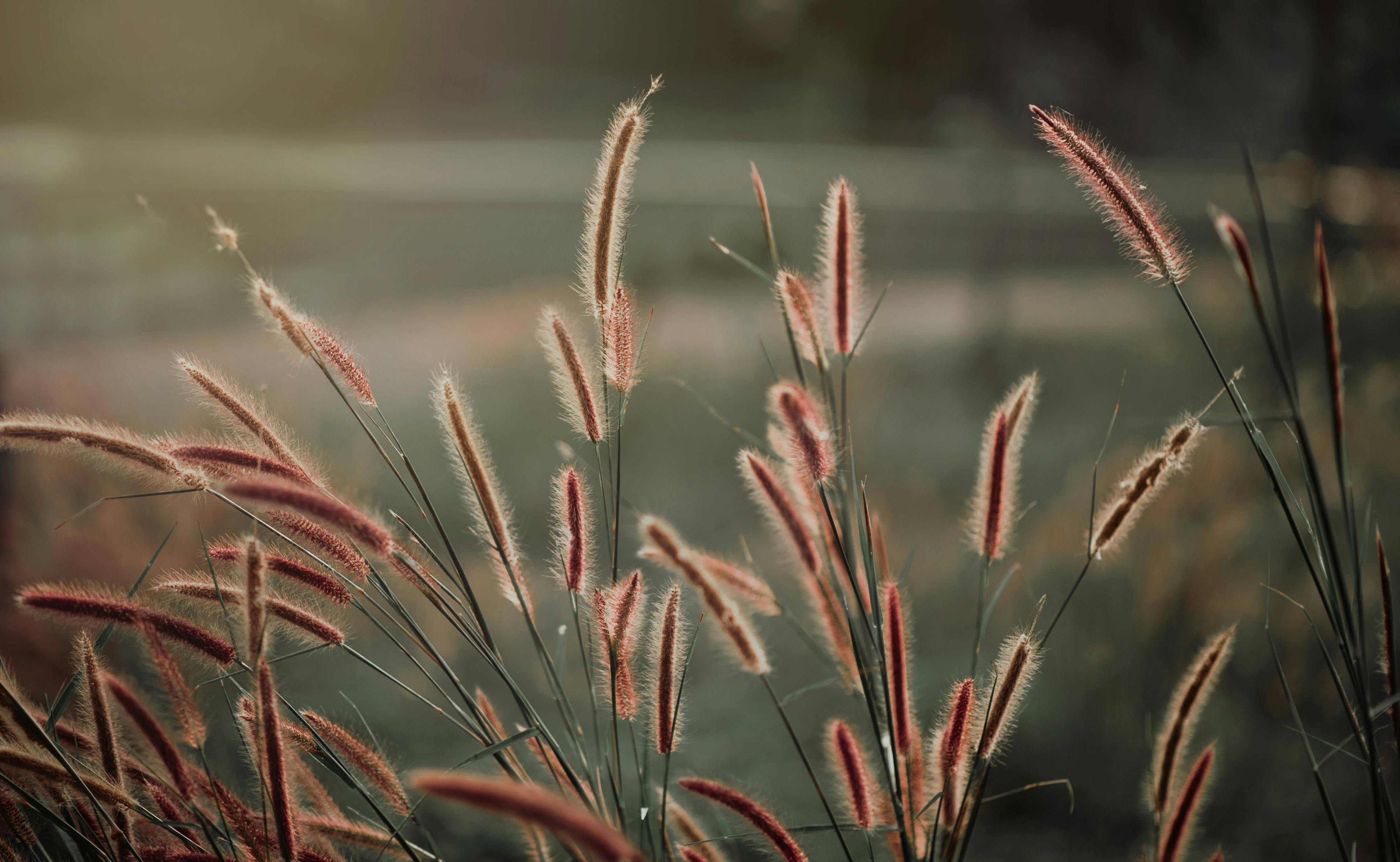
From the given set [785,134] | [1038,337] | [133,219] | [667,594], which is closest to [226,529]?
[133,219]

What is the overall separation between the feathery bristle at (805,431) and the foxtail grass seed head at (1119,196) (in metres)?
0.20

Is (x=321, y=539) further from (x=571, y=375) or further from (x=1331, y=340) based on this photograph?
(x=1331, y=340)

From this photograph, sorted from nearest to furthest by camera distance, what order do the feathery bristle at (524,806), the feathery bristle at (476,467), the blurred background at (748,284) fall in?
the feathery bristle at (524,806) → the feathery bristle at (476,467) → the blurred background at (748,284)

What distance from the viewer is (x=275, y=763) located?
0.35 meters

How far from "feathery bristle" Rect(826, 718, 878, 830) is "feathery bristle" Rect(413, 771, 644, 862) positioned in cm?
29

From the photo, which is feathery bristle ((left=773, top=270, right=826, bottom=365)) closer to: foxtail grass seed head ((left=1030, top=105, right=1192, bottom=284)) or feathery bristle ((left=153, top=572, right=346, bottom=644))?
foxtail grass seed head ((left=1030, top=105, right=1192, bottom=284))

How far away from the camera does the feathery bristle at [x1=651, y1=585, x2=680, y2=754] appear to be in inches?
17.1

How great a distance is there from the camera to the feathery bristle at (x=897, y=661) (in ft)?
1.54

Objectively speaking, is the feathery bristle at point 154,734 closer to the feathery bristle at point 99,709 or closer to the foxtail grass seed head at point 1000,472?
the feathery bristle at point 99,709

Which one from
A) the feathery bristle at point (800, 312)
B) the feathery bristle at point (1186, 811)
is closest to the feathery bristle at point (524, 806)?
the feathery bristle at point (800, 312)

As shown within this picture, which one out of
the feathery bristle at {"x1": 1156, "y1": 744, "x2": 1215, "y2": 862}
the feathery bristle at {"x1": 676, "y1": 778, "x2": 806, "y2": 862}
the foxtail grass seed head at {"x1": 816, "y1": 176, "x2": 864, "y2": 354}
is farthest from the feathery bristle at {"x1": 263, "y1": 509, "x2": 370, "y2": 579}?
the feathery bristle at {"x1": 1156, "y1": 744, "x2": 1215, "y2": 862}

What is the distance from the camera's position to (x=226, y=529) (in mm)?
1360

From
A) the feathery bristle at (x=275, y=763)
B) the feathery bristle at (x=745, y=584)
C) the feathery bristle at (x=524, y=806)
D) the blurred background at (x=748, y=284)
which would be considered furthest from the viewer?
the blurred background at (x=748, y=284)

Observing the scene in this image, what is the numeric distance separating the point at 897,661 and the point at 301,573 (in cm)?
35
